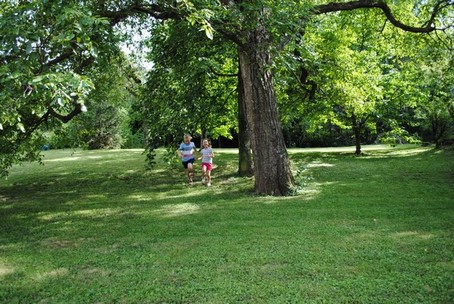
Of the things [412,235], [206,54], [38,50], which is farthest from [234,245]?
[206,54]

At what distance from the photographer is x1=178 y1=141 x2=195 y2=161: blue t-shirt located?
40.9ft

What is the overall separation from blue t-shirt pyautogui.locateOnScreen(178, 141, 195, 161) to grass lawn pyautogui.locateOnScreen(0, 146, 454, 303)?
4.71 feet

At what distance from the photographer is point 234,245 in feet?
19.0

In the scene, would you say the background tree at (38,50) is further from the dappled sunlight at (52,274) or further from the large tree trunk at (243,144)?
the large tree trunk at (243,144)

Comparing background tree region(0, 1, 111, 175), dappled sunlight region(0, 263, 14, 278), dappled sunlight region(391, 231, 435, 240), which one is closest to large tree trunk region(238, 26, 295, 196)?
dappled sunlight region(391, 231, 435, 240)

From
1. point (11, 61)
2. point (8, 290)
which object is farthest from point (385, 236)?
point (11, 61)

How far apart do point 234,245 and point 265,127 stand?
14.2 ft

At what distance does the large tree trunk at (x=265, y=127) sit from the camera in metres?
9.52

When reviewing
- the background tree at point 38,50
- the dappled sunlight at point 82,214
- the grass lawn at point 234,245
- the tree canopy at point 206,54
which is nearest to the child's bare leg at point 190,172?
the grass lawn at point 234,245

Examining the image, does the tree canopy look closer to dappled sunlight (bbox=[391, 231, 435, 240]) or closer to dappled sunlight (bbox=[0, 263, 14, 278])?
dappled sunlight (bbox=[0, 263, 14, 278])

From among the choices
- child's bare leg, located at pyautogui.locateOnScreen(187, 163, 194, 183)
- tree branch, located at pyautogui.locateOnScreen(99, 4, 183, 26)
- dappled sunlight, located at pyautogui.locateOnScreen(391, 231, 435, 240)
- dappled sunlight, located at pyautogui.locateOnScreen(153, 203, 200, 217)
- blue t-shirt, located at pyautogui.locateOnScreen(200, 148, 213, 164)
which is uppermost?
tree branch, located at pyautogui.locateOnScreen(99, 4, 183, 26)

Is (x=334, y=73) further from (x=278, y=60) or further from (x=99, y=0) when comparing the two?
(x=99, y=0)

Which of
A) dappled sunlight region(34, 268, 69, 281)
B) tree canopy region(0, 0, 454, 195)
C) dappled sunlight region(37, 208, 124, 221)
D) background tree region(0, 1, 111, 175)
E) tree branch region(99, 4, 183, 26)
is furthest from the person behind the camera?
tree branch region(99, 4, 183, 26)

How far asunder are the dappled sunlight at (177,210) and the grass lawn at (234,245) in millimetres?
44
